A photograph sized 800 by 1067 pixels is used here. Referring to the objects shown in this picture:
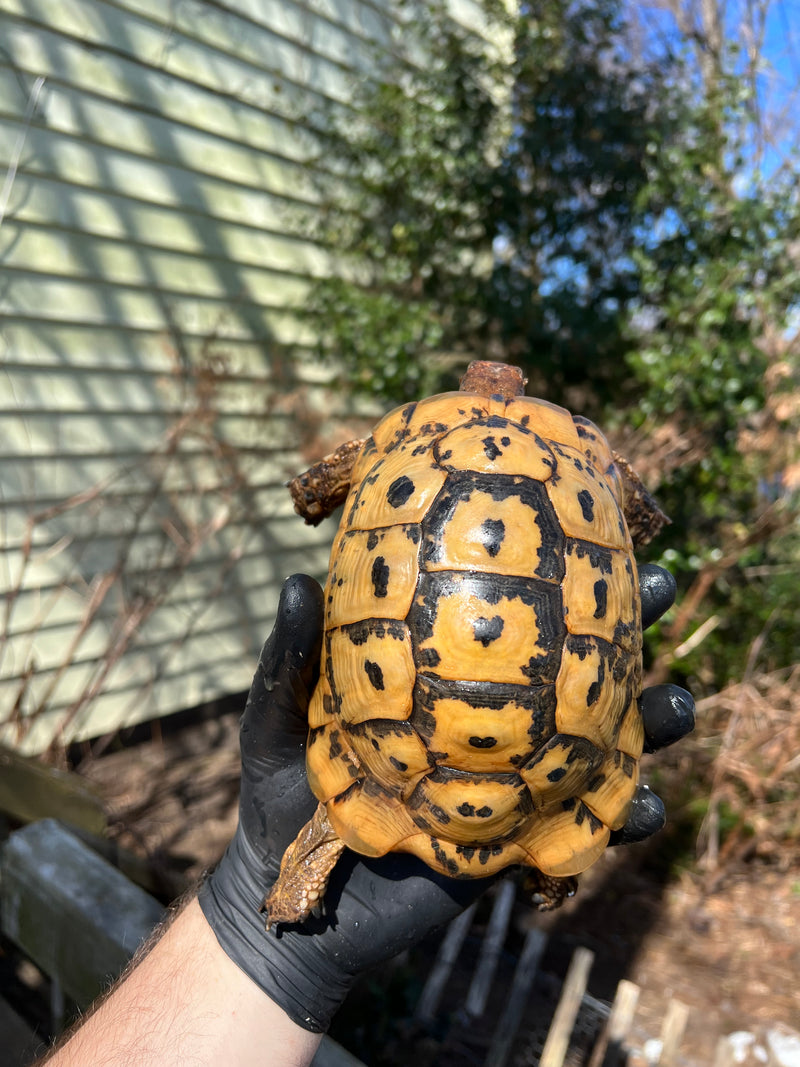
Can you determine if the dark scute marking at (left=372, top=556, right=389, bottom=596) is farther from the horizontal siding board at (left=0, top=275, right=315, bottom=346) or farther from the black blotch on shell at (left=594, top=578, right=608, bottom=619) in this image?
the horizontal siding board at (left=0, top=275, right=315, bottom=346)

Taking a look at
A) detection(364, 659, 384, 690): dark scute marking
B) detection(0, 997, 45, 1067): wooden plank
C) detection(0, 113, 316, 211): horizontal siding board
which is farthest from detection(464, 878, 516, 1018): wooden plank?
detection(0, 113, 316, 211): horizontal siding board

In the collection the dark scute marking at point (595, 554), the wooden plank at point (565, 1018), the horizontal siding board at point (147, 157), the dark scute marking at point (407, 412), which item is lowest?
the wooden plank at point (565, 1018)

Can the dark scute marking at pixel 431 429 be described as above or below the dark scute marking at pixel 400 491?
above

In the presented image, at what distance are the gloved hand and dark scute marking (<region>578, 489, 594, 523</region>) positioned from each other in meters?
0.49

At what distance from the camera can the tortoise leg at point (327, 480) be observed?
2.07 m

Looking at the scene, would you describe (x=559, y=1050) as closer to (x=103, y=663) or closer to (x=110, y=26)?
(x=103, y=663)

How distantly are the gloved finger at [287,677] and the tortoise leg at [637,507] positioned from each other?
97 centimetres

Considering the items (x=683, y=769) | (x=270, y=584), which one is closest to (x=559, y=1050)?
(x=683, y=769)

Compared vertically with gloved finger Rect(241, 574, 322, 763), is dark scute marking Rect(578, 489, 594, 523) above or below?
above

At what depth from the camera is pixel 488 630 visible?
1396 mm

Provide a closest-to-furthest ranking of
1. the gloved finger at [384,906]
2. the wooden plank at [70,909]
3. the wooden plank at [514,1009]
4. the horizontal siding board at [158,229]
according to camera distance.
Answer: the gloved finger at [384,906] → the wooden plank at [70,909] → the wooden plank at [514,1009] → the horizontal siding board at [158,229]

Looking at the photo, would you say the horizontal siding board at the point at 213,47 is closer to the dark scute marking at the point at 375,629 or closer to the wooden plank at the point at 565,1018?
the dark scute marking at the point at 375,629

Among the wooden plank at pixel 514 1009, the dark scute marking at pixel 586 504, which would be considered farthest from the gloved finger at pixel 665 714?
the wooden plank at pixel 514 1009

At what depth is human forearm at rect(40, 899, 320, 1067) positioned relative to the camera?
1537 millimetres
